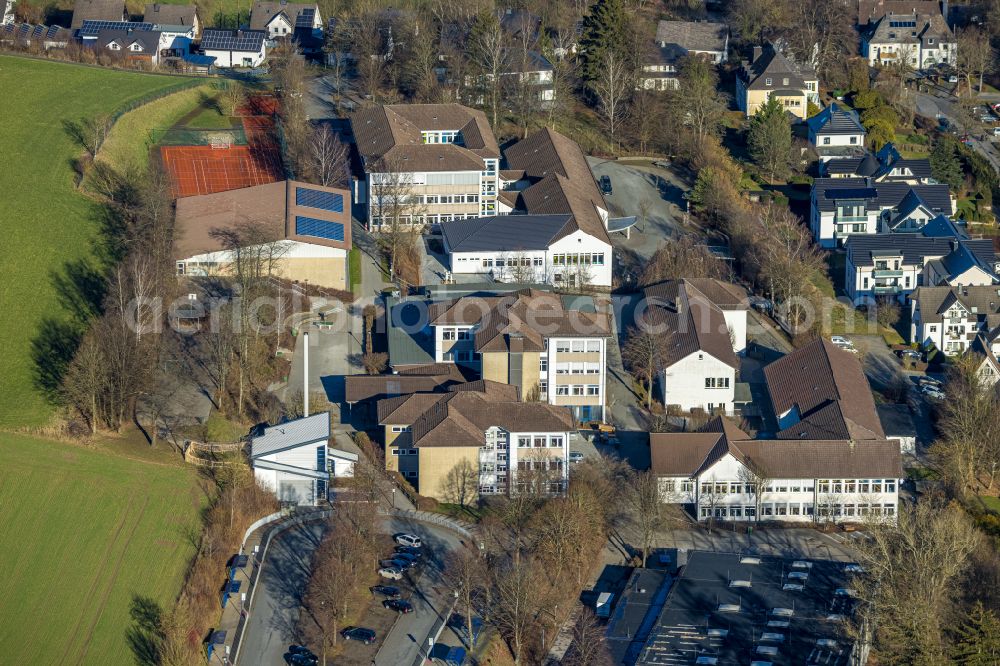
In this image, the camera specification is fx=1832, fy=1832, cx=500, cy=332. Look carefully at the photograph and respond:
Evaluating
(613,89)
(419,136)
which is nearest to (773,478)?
(419,136)

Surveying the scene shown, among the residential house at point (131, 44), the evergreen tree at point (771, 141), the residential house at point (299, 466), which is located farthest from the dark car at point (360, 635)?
the residential house at point (131, 44)

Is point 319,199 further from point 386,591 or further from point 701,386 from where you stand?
point 386,591

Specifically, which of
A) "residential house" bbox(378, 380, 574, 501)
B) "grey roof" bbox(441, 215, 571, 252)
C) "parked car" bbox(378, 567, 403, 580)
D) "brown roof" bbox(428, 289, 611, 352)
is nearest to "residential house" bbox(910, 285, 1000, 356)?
"brown roof" bbox(428, 289, 611, 352)

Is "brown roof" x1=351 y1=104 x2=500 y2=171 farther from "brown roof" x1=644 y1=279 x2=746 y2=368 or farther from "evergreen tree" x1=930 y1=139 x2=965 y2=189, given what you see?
"evergreen tree" x1=930 y1=139 x2=965 y2=189

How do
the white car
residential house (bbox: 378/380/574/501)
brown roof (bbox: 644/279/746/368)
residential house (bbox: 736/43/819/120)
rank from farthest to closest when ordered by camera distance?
residential house (bbox: 736/43/819/120) → brown roof (bbox: 644/279/746/368) → residential house (bbox: 378/380/574/501) → the white car

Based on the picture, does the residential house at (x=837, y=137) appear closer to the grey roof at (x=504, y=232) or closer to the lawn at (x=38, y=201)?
the grey roof at (x=504, y=232)

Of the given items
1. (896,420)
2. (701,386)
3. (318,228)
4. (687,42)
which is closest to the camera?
(896,420)
